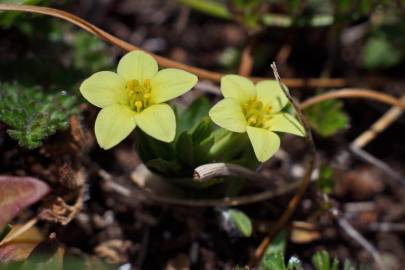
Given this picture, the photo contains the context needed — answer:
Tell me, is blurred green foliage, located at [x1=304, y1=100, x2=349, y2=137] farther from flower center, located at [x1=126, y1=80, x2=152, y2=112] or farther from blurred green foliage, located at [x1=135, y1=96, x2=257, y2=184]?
flower center, located at [x1=126, y1=80, x2=152, y2=112]

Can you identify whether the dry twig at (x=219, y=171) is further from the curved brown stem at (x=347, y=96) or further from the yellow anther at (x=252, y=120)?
the curved brown stem at (x=347, y=96)

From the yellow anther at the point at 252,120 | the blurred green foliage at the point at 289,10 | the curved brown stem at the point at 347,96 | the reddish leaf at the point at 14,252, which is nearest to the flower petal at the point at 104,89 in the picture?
the yellow anther at the point at 252,120

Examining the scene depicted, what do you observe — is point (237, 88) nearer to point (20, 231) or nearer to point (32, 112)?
point (32, 112)

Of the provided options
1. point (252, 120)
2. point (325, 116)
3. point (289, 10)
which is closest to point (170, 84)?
point (252, 120)

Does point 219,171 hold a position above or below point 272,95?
below

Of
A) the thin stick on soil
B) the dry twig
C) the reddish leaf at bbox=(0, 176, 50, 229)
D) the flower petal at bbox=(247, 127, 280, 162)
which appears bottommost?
the thin stick on soil

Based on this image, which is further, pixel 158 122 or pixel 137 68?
pixel 137 68

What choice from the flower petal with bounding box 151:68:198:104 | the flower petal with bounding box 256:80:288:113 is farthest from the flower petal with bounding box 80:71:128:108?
the flower petal with bounding box 256:80:288:113
